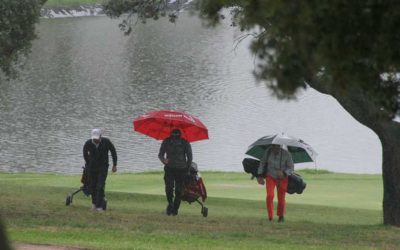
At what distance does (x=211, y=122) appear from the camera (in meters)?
45.1

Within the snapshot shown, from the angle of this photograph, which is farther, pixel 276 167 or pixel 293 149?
pixel 293 149

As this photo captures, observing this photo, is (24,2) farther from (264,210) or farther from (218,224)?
(264,210)

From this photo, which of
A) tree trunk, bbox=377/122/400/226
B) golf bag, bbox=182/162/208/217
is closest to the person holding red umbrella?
golf bag, bbox=182/162/208/217

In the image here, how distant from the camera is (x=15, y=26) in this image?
17.2 meters

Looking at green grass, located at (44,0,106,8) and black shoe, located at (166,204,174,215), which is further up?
green grass, located at (44,0,106,8)

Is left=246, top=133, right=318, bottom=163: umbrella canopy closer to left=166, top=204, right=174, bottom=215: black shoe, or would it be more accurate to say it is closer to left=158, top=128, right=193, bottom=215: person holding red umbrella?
left=158, top=128, right=193, bottom=215: person holding red umbrella

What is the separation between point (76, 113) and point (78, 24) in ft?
249

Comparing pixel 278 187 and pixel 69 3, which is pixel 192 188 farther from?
pixel 69 3

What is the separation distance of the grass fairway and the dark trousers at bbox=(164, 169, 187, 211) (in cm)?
38

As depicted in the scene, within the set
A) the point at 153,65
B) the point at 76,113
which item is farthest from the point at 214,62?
the point at 76,113

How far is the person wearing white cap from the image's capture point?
17.5 m

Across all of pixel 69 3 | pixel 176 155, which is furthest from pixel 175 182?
pixel 69 3

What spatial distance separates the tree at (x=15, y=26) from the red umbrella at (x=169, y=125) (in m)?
2.69

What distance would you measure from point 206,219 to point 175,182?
37.4 inches
